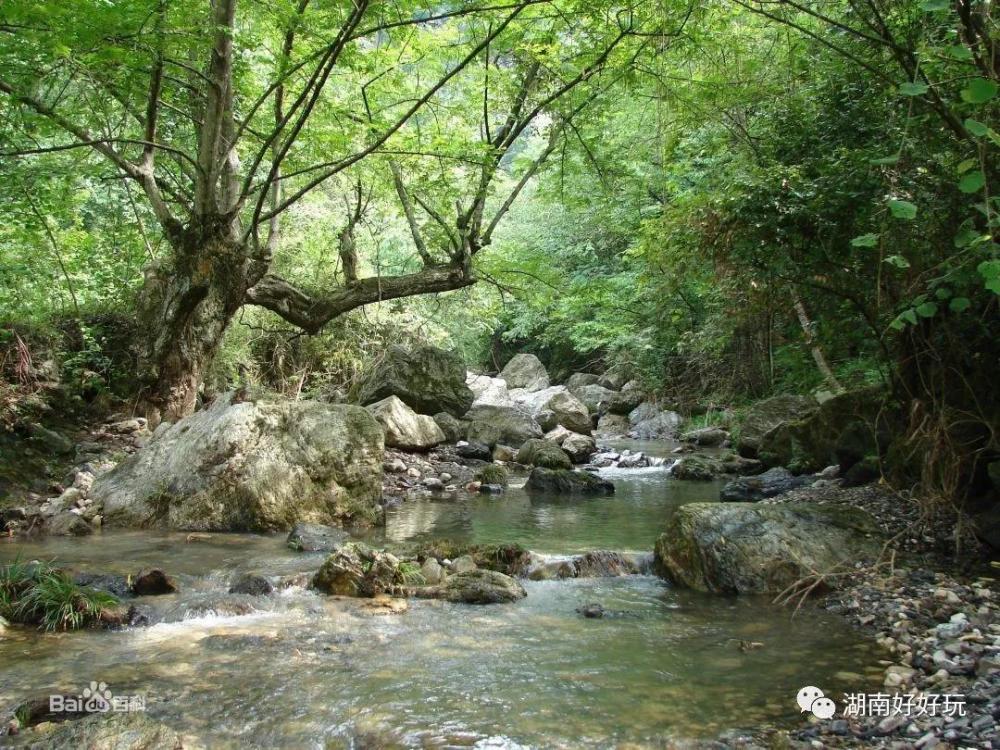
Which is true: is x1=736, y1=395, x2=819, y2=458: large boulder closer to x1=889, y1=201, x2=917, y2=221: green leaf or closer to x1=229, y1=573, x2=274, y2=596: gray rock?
x1=229, y1=573, x2=274, y2=596: gray rock

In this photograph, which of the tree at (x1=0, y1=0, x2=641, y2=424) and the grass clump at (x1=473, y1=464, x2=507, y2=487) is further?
the grass clump at (x1=473, y1=464, x2=507, y2=487)

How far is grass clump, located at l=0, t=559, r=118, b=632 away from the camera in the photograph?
4.58m

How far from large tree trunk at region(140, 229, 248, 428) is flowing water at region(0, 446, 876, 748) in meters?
3.45

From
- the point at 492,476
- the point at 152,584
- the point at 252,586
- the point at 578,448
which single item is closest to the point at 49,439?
the point at 152,584

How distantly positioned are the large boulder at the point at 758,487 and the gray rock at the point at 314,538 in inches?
223

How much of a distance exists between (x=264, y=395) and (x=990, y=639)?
25.5ft

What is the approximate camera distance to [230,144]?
26.2 feet

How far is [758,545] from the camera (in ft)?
19.0

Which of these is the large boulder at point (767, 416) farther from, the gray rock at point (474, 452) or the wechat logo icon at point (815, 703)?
the wechat logo icon at point (815, 703)

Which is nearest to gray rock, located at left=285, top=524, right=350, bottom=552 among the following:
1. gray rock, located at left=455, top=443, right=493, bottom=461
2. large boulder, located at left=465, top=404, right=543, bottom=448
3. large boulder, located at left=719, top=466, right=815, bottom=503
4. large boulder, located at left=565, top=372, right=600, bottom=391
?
large boulder, located at left=719, top=466, right=815, bottom=503

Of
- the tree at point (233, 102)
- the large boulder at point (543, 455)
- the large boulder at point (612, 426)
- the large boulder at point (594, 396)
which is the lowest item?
the large boulder at point (543, 455)

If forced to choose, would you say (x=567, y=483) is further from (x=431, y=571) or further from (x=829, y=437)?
(x=431, y=571)

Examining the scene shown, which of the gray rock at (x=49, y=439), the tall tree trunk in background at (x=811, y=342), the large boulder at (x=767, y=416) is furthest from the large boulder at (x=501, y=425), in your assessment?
the gray rock at (x=49, y=439)

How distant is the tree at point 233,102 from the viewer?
6.58 m
